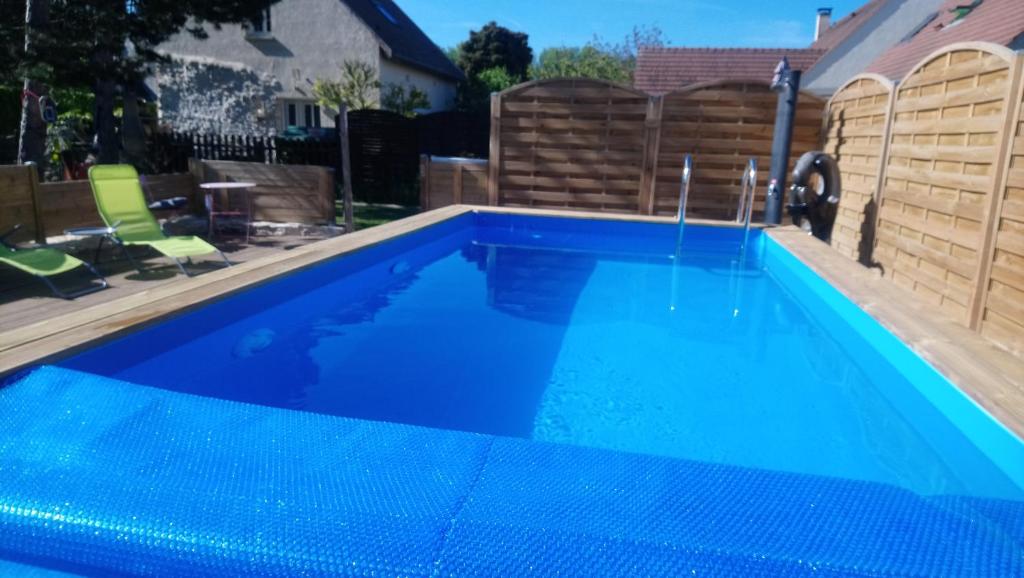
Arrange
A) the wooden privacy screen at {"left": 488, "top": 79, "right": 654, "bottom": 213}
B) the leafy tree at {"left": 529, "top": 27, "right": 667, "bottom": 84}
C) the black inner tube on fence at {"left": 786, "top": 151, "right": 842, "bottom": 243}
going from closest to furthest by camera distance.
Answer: the black inner tube on fence at {"left": 786, "top": 151, "right": 842, "bottom": 243} < the wooden privacy screen at {"left": 488, "top": 79, "right": 654, "bottom": 213} < the leafy tree at {"left": 529, "top": 27, "right": 667, "bottom": 84}

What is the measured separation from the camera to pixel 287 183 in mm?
8977

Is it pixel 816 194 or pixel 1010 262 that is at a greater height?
pixel 816 194

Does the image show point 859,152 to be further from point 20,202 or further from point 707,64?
point 707,64

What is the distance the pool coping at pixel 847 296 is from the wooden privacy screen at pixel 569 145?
463 cm

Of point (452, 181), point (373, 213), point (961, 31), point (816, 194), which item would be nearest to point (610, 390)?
point (816, 194)

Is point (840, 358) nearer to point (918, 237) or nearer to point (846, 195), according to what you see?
point (918, 237)

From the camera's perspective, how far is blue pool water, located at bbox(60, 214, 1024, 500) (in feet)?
9.74

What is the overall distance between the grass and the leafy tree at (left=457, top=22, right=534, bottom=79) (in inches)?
1248

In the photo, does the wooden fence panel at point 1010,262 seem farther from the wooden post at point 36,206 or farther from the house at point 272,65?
the house at point 272,65

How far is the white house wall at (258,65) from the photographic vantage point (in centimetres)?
1598

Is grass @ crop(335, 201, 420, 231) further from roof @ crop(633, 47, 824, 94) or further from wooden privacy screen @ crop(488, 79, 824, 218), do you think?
roof @ crop(633, 47, 824, 94)

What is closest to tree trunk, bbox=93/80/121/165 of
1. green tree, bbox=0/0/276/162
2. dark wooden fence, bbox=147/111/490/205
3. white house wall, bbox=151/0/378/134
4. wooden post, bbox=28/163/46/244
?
green tree, bbox=0/0/276/162

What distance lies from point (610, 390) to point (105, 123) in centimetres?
874

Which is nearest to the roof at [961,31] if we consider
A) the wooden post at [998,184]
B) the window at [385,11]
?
the wooden post at [998,184]
